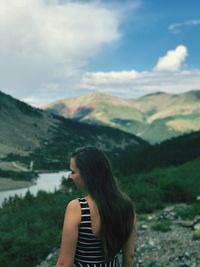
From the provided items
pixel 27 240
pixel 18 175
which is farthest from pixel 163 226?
pixel 18 175

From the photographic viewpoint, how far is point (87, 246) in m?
5.74

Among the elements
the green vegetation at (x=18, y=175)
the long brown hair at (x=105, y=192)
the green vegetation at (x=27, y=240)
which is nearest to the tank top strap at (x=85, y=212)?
the long brown hair at (x=105, y=192)

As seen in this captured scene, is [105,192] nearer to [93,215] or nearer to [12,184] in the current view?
[93,215]

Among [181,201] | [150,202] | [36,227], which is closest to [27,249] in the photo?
[36,227]

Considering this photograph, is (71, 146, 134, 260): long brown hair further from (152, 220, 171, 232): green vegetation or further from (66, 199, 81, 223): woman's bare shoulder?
(152, 220, 171, 232): green vegetation

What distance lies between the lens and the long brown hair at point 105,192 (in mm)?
5629

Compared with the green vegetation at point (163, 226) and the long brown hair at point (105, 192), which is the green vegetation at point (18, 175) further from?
the long brown hair at point (105, 192)

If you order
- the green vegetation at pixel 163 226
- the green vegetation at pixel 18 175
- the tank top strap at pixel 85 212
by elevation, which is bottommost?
the green vegetation at pixel 163 226

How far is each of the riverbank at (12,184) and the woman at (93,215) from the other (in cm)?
12634

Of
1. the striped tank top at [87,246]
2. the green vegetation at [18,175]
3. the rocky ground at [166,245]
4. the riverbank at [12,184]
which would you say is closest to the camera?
the striped tank top at [87,246]

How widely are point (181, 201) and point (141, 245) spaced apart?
1918 centimetres

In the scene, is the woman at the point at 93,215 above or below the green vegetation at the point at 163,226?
above

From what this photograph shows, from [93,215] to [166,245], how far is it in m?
16.5

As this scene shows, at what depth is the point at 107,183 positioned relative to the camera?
223 inches
